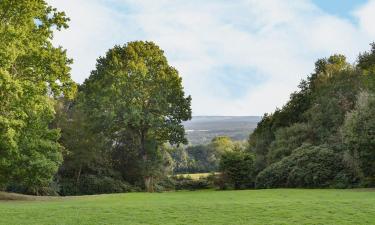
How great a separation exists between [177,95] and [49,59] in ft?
72.1

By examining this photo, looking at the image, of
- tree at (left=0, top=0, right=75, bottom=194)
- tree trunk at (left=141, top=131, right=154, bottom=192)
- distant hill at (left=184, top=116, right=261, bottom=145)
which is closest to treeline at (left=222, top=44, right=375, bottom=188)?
tree trunk at (left=141, top=131, right=154, bottom=192)

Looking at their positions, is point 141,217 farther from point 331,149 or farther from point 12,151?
point 331,149

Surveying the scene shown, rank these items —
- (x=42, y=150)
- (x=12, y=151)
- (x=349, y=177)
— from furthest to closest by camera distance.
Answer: (x=349, y=177) < (x=42, y=150) < (x=12, y=151)

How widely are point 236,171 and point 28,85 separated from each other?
2451 cm

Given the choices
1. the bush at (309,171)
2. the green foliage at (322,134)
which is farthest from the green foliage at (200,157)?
the bush at (309,171)

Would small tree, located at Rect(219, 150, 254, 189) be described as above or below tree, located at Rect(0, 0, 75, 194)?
below

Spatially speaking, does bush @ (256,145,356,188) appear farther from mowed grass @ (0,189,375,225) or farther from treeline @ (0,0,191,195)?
mowed grass @ (0,189,375,225)

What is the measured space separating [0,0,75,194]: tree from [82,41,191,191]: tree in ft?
46.0

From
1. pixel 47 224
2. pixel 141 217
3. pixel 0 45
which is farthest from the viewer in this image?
pixel 0 45

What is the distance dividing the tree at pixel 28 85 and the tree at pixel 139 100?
14035mm

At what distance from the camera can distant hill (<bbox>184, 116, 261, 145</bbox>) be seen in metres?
129

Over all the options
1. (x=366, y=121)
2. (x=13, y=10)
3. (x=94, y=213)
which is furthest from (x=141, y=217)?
(x=366, y=121)

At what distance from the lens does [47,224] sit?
531 inches

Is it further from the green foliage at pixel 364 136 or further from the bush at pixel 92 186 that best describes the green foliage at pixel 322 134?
the bush at pixel 92 186
